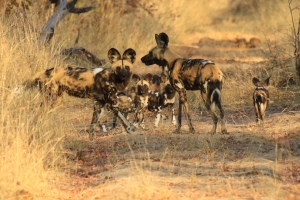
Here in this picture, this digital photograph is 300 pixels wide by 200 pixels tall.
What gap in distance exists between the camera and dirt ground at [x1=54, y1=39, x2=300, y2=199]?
4.63 metres

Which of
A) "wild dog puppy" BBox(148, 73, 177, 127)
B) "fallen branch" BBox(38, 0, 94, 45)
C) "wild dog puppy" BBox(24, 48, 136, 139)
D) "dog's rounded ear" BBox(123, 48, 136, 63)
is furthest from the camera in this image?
"fallen branch" BBox(38, 0, 94, 45)

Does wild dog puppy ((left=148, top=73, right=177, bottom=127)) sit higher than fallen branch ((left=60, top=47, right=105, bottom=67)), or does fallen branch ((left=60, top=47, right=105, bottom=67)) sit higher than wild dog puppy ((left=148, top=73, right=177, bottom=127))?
fallen branch ((left=60, top=47, right=105, bottom=67))

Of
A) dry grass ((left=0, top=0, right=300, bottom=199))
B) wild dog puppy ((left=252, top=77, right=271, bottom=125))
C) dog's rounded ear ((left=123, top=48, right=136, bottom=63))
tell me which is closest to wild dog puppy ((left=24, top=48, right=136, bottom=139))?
dry grass ((left=0, top=0, right=300, bottom=199))

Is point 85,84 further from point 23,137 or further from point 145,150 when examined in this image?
point 23,137

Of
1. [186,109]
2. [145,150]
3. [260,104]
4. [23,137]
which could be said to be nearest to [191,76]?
[186,109]

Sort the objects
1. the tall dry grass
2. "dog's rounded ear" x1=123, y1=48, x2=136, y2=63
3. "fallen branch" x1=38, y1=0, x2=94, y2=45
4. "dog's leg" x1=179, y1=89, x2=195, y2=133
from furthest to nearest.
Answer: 1. "fallen branch" x1=38, y1=0, x2=94, y2=45
2. "dog's rounded ear" x1=123, y1=48, x2=136, y2=63
3. "dog's leg" x1=179, y1=89, x2=195, y2=133
4. the tall dry grass

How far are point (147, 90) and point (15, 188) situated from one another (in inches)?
143

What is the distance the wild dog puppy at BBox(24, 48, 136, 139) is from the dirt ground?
30 cm

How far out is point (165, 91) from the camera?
796cm

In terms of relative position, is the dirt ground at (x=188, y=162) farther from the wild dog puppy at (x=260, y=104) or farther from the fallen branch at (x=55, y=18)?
the fallen branch at (x=55, y=18)

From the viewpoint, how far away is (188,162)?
5613 millimetres

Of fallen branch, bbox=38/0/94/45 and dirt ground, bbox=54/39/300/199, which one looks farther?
fallen branch, bbox=38/0/94/45

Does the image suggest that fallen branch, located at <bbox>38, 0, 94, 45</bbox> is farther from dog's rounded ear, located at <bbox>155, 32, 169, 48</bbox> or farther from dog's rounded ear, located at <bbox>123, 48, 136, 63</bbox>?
dog's rounded ear, located at <bbox>123, 48, 136, 63</bbox>

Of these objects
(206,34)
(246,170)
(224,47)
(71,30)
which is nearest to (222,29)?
(206,34)
